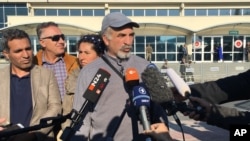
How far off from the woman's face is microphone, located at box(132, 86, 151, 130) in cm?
150

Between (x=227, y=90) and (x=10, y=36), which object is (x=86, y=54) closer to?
(x=10, y=36)

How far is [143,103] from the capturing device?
1.97 metres

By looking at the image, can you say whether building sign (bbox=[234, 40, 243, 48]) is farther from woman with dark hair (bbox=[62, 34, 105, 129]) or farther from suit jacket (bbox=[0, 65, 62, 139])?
suit jacket (bbox=[0, 65, 62, 139])

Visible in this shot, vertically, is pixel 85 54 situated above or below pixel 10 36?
below

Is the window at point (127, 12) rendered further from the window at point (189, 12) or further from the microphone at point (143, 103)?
the microphone at point (143, 103)

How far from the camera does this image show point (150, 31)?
28016mm

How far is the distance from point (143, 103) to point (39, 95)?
1.46 metres

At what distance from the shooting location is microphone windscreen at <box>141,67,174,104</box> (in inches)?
84.2

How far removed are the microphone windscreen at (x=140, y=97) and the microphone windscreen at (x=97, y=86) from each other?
0.36 m

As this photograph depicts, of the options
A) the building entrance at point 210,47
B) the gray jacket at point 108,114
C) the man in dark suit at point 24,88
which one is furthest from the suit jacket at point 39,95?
the building entrance at point 210,47

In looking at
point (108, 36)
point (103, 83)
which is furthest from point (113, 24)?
point (103, 83)

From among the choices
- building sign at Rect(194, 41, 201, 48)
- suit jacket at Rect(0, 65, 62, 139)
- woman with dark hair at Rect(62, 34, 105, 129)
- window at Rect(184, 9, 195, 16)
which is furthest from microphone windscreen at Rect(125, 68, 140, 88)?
window at Rect(184, 9, 195, 16)

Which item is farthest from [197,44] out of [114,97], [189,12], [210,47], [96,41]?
[114,97]

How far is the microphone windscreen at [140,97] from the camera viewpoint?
198cm
